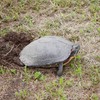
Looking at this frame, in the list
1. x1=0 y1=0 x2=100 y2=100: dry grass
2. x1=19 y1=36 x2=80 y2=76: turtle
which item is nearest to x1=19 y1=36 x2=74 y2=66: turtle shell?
x1=19 y1=36 x2=80 y2=76: turtle

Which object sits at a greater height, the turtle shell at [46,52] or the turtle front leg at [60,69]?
the turtle shell at [46,52]

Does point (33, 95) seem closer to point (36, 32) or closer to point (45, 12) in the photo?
point (36, 32)

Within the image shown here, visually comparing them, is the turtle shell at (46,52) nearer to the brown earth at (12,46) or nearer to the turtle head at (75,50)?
the turtle head at (75,50)

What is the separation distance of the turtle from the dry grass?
0.12 metres

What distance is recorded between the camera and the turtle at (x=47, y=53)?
4004 mm

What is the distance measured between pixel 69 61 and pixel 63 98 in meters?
0.64

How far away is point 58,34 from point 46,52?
866 mm

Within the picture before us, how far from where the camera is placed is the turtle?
4.00 metres

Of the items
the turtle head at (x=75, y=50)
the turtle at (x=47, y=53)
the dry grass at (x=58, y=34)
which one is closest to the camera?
the dry grass at (x=58, y=34)

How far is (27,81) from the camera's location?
3924 millimetres

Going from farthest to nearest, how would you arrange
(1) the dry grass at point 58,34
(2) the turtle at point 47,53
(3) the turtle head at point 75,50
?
(3) the turtle head at point 75,50 < (2) the turtle at point 47,53 < (1) the dry grass at point 58,34

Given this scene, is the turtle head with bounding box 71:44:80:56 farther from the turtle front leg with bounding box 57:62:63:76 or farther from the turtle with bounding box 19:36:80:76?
the turtle front leg with bounding box 57:62:63:76

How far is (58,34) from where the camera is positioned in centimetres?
480

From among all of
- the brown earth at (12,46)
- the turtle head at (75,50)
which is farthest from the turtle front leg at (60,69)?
the brown earth at (12,46)
